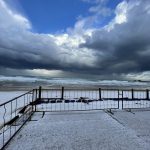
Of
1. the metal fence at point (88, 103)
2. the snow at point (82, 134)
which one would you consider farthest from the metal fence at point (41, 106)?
the snow at point (82, 134)

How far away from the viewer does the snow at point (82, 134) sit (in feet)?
19.2

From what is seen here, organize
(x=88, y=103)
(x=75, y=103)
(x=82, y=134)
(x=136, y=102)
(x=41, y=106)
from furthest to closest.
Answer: (x=136, y=102) → (x=88, y=103) → (x=75, y=103) → (x=41, y=106) → (x=82, y=134)

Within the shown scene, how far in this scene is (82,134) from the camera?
695 cm

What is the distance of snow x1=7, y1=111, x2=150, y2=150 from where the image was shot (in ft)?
19.2

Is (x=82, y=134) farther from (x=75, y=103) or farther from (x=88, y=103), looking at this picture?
(x=88, y=103)

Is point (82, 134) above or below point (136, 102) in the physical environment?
below

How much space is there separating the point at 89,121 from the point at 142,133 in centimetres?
238

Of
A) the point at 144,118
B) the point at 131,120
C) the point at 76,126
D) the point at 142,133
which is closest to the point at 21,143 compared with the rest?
the point at 76,126

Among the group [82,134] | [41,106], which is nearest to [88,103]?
[41,106]

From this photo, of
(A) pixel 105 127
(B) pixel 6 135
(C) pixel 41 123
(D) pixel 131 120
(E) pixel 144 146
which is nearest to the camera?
(E) pixel 144 146

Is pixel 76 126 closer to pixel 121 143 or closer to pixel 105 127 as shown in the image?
pixel 105 127

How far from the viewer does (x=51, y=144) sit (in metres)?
6.00

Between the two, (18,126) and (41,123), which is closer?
(18,126)

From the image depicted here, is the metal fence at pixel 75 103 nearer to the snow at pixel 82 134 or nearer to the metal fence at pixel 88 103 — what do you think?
the metal fence at pixel 88 103
